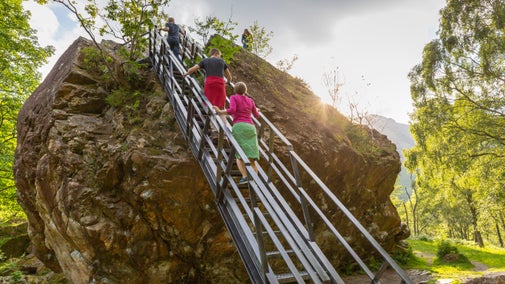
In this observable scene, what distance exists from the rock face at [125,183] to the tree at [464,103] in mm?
10901

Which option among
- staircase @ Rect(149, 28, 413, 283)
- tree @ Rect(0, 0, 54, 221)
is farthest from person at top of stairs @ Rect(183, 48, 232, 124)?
tree @ Rect(0, 0, 54, 221)

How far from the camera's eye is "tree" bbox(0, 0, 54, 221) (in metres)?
12.8

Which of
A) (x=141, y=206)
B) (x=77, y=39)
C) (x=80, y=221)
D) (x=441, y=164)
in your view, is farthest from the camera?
(x=441, y=164)

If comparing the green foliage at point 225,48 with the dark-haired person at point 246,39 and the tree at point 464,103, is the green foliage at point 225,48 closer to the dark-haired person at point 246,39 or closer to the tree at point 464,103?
the dark-haired person at point 246,39

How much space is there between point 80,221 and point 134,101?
10.4ft

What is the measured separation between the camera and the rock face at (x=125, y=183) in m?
5.37

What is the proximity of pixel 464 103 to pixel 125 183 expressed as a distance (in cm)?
1734

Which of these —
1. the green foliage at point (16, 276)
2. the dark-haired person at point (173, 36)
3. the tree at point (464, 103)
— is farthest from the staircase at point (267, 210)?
the tree at point (464, 103)

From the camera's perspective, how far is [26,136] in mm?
6812

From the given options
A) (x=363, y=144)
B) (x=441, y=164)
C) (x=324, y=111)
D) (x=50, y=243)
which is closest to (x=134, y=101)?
(x=50, y=243)

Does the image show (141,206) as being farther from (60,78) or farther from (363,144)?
(363,144)

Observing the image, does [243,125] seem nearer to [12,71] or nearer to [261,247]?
[261,247]

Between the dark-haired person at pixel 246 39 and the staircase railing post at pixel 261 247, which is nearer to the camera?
the staircase railing post at pixel 261 247

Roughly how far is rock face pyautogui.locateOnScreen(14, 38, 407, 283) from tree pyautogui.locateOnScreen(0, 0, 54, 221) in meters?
7.43
